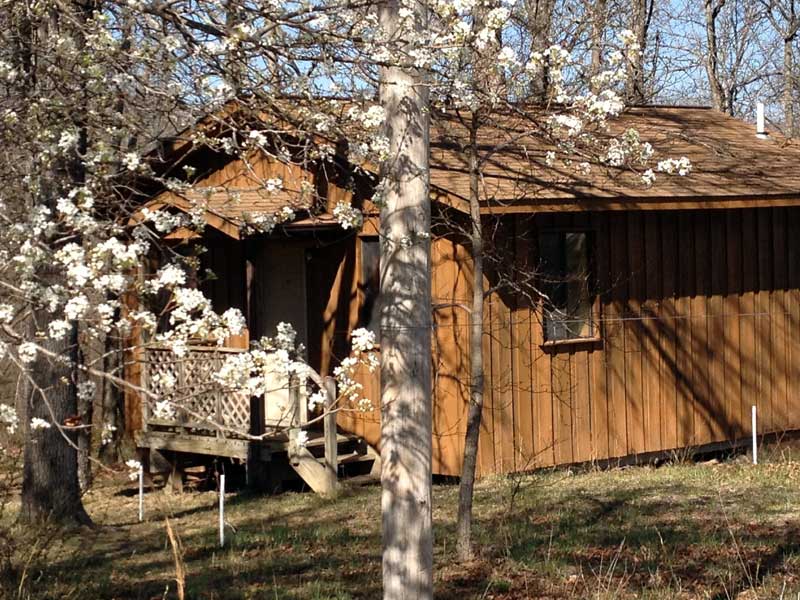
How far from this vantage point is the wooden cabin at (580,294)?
1410cm

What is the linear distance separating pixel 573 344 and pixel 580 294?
2.21 feet

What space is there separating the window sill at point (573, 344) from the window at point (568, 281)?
78 millimetres

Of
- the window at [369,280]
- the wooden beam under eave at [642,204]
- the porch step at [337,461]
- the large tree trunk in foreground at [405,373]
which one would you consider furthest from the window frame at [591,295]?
the large tree trunk in foreground at [405,373]

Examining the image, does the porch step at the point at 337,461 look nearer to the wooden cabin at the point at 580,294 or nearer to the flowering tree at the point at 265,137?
the wooden cabin at the point at 580,294

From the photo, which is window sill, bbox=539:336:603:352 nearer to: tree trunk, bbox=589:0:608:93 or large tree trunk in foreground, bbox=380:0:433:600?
tree trunk, bbox=589:0:608:93

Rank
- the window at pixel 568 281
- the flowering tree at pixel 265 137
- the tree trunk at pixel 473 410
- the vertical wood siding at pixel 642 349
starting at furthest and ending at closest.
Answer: the window at pixel 568 281 < the vertical wood siding at pixel 642 349 < the tree trunk at pixel 473 410 < the flowering tree at pixel 265 137

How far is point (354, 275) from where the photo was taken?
15.3 m

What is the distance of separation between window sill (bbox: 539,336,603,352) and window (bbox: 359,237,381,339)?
206 cm

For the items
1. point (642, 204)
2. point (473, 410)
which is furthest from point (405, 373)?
point (642, 204)

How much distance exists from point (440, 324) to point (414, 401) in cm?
772

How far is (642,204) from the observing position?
48.4 ft

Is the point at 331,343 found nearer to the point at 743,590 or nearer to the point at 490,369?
the point at 490,369

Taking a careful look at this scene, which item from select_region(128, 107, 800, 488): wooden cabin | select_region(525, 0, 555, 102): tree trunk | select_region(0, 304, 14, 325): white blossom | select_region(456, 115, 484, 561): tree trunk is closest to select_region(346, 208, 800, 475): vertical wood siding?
select_region(128, 107, 800, 488): wooden cabin

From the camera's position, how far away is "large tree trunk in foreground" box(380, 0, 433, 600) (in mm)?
6586
